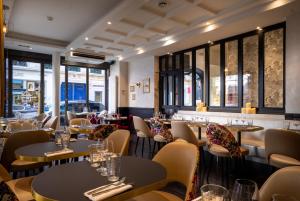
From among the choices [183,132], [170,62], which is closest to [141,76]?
[170,62]

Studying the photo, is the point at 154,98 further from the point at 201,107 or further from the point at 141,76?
the point at 201,107

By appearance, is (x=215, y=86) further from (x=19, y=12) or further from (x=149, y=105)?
(x=19, y=12)

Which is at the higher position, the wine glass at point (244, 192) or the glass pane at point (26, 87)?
the glass pane at point (26, 87)

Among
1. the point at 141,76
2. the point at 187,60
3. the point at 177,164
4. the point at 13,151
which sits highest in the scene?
the point at 187,60

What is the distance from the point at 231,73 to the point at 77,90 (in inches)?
278

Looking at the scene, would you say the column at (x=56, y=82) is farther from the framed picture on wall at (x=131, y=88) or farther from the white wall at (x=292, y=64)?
the white wall at (x=292, y=64)

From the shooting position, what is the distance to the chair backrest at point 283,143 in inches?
107

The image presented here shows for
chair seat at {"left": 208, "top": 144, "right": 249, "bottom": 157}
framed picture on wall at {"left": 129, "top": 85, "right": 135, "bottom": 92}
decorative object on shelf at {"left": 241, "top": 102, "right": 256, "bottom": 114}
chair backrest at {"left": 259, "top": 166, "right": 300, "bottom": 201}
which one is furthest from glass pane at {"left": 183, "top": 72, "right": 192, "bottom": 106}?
→ chair backrest at {"left": 259, "top": 166, "right": 300, "bottom": 201}

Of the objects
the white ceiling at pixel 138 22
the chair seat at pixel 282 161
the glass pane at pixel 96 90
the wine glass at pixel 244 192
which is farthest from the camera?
the glass pane at pixel 96 90

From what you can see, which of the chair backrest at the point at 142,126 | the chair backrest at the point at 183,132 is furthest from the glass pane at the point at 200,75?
the chair backrest at the point at 183,132

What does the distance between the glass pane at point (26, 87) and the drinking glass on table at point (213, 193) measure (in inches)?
368

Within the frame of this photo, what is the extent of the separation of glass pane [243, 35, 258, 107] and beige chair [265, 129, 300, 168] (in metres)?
2.59

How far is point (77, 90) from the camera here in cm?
1009

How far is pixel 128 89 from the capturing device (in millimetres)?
9828
